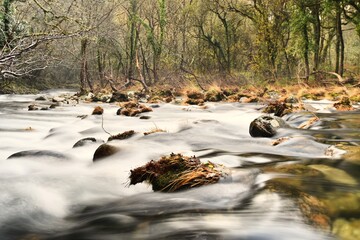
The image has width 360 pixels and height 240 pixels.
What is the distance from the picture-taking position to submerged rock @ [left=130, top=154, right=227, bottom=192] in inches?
162

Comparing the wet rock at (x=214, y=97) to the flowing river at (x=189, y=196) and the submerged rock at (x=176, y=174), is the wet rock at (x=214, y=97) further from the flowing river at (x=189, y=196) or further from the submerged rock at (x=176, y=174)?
the submerged rock at (x=176, y=174)

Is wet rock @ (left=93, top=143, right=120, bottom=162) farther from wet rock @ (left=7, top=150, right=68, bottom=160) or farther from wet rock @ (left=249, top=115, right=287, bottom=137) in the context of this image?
wet rock @ (left=249, top=115, right=287, bottom=137)

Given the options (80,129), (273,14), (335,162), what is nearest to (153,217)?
(335,162)

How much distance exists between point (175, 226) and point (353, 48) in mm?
44411

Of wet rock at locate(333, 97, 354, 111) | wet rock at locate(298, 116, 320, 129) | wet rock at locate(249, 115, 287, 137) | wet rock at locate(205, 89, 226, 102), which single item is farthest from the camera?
wet rock at locate(205, 89, 226, 102)

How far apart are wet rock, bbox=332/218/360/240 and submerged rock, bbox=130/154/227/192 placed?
163cm

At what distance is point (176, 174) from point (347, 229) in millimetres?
2026

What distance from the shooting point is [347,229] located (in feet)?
8.91

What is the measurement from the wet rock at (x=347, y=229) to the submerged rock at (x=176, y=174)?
1629mm

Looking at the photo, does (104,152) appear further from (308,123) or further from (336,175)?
(308,123)

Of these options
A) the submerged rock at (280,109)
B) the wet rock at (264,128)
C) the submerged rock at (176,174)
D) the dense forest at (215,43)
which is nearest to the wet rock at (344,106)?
the submerged rock at (280,109)

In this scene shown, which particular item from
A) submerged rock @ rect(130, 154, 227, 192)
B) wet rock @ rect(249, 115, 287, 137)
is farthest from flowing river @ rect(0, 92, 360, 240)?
wet rock @ rect(249, 115, 287, 137)

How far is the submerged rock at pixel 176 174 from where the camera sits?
4121 millimetres

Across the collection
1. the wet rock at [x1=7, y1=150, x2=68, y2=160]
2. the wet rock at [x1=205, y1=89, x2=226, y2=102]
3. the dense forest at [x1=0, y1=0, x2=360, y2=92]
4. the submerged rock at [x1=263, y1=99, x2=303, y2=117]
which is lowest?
the wet rock at [x1=7, y1=150, x2=68, y2=160]
